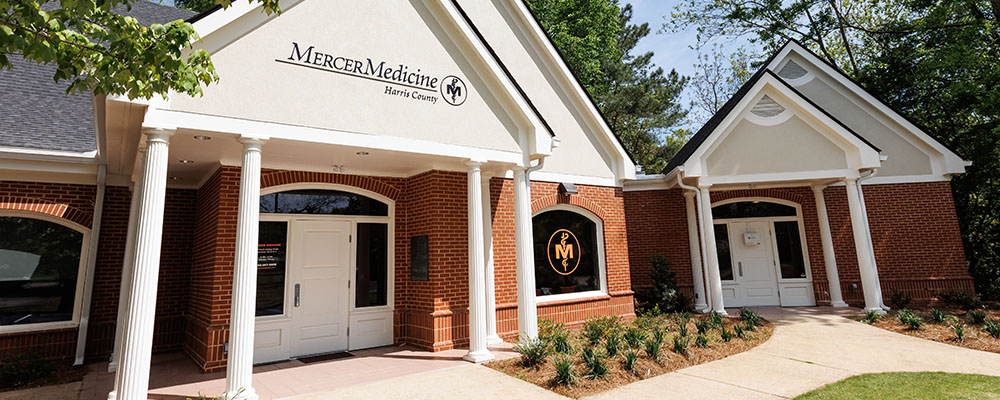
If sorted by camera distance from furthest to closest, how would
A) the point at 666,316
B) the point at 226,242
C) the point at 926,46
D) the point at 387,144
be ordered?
the point at 926,46 < the point at 666,316 < the point at 226,242 < the point at 387,144

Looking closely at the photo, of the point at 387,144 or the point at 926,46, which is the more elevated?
the point at 926,46

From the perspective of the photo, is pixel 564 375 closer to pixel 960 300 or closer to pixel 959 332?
pixel 959 332

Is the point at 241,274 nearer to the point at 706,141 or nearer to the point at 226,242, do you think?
the point at 226,242

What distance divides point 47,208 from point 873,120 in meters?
19.2

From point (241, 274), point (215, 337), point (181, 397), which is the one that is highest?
point (241, 274)

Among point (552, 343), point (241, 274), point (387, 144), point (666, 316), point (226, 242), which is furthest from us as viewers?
point (666, 316)

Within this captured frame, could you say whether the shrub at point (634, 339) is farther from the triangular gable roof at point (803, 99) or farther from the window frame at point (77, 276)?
the window frame at point (77, 276)

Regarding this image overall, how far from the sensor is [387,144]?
6719 mm

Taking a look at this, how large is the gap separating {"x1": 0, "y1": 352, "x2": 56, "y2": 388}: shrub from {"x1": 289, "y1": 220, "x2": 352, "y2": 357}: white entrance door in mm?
3444

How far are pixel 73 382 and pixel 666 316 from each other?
36.7 feet

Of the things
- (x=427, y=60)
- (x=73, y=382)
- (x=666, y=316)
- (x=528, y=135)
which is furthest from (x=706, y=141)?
(x=73, y=382)

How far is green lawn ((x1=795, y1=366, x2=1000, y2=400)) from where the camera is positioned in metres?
5.54

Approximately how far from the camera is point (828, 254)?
1239cm

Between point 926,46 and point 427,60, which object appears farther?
point 926,46
